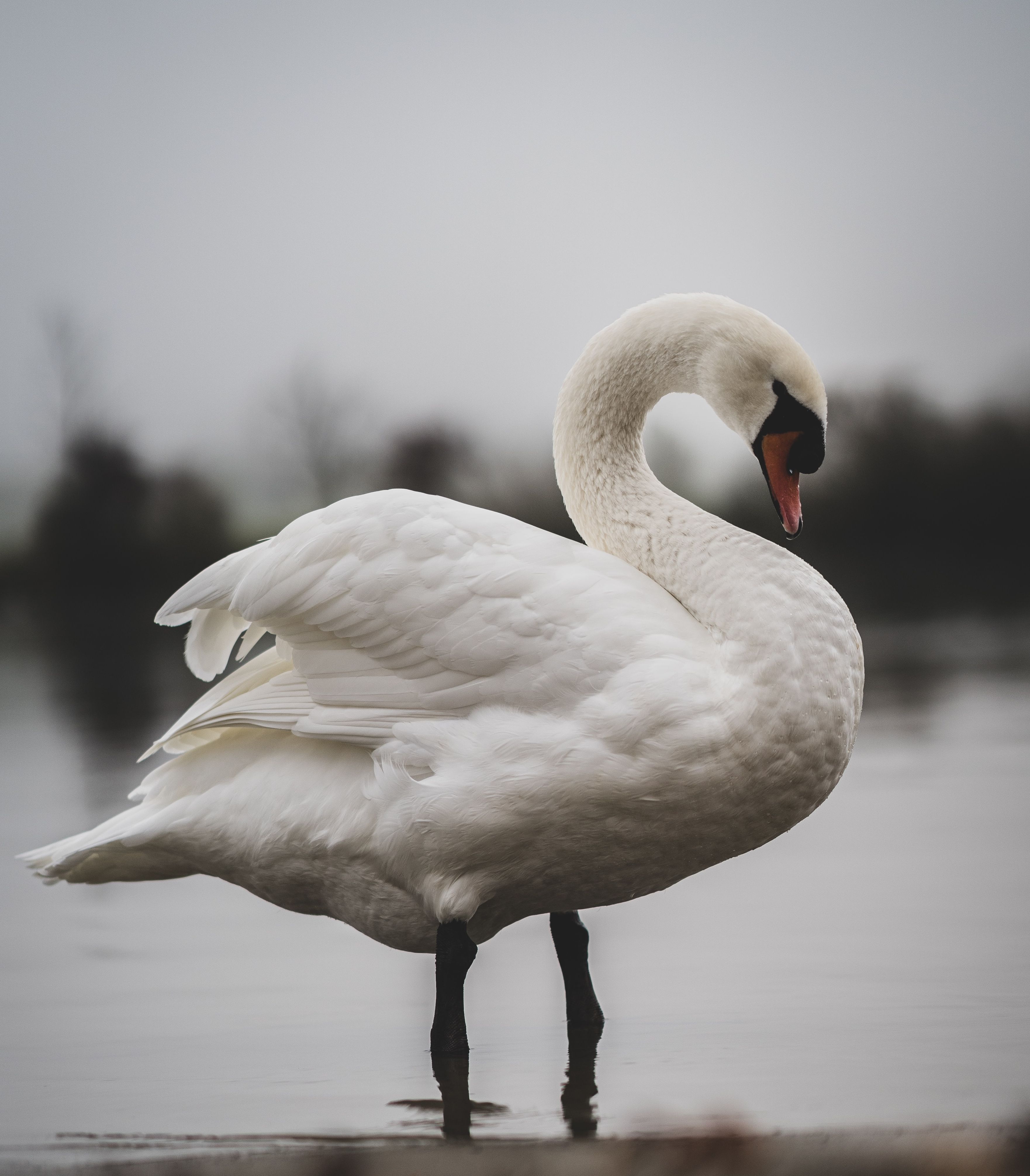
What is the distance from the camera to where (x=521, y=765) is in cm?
191

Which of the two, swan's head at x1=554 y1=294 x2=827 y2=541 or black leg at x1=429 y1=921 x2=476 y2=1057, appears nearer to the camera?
black leg at x1=429 y1=921 x2=476 y2=1057

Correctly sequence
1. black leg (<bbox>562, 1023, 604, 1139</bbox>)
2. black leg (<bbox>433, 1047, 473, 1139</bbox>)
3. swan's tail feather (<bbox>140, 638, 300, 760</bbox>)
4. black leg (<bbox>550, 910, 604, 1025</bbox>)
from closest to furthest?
1. black leg (<bbox>562, 1023, 604, 1139</bbox>)
2. black leg (<bbox>433, 1047, 473, 1139</bbox>)
3. swan's tail feather (<bbox>140, 638, 300, 760</bbox>)
4. black leg (<bbox>550, 910, 604, 1025</bbox>)

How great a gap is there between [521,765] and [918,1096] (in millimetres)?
790

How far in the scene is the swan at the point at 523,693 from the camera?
193cm

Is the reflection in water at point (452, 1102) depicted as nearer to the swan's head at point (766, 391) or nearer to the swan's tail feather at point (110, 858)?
the swan's tail feather at point (110, 858)

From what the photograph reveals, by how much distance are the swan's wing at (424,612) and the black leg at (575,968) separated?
611mm

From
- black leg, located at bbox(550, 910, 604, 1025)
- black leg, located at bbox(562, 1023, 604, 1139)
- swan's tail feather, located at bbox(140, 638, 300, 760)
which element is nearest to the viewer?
black leg, located at bbox(562, 1023, 604, 1139)

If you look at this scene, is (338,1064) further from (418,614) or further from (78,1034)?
(418,614)

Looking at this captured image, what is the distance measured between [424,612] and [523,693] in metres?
0.20

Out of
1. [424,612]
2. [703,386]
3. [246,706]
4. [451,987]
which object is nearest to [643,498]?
[703,386]

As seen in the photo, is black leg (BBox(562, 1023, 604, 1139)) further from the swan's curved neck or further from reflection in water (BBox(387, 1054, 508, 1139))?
the swan's curved neck

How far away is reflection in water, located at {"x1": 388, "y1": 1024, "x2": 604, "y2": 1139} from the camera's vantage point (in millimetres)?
1919

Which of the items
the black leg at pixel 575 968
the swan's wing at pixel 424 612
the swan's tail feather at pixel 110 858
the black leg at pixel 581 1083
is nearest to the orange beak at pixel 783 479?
the swan's wing at pixel 424 612

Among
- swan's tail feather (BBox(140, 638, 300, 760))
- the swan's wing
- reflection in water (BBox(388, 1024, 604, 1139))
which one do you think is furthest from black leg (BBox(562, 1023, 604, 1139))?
swan's tail feather (BBox(140, 638, 300, 760))
